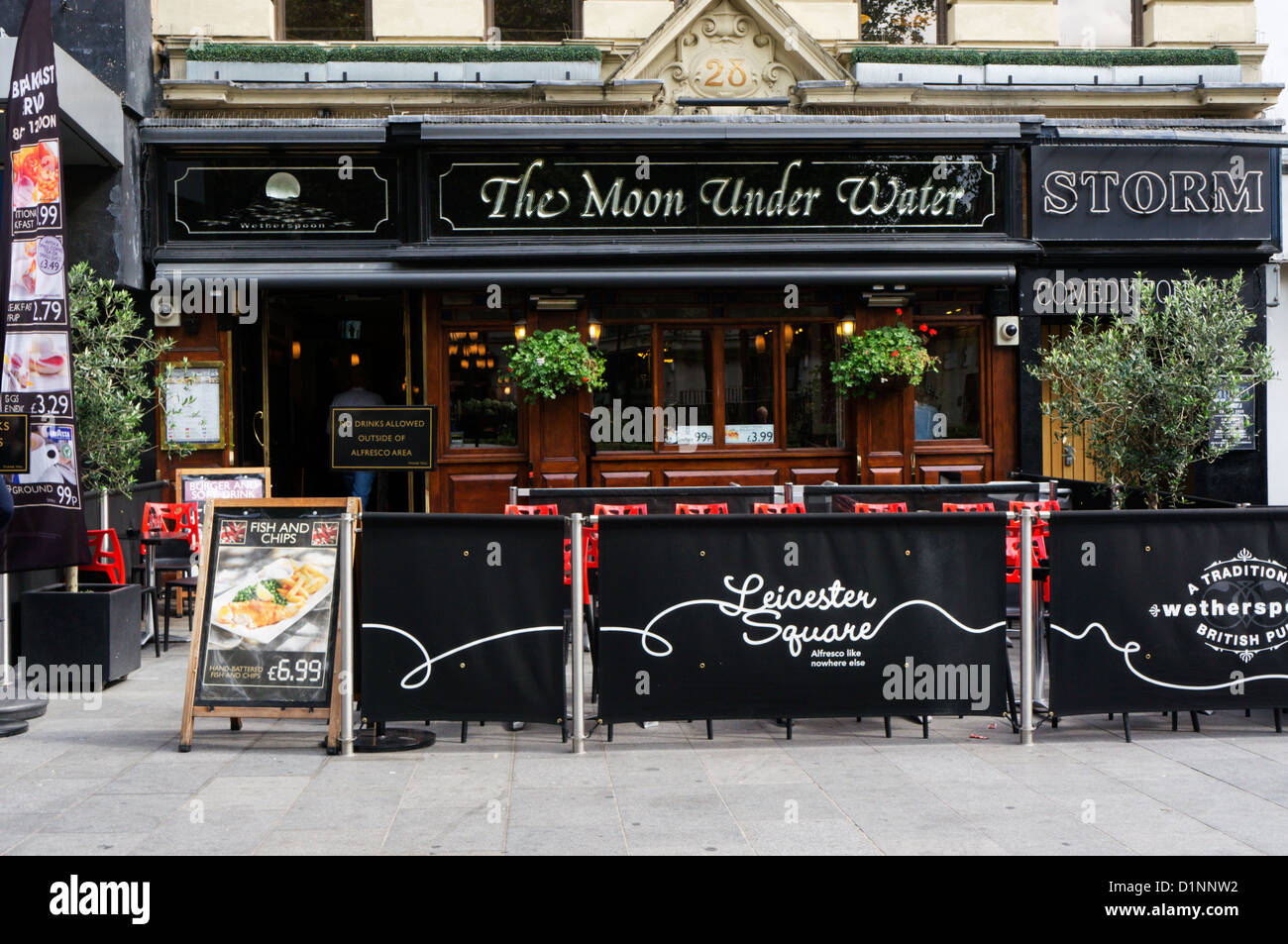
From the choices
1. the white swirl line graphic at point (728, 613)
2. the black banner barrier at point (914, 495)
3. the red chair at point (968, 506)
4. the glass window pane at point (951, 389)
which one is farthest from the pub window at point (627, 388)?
the white swirl line graphic at point (728, 613)

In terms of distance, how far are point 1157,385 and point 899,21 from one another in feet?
22.2

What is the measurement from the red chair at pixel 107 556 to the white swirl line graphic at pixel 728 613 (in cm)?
503

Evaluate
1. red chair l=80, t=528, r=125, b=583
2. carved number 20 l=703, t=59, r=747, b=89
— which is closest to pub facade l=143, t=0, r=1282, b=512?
carved number 20 l=703, t=59, r=747, b=89

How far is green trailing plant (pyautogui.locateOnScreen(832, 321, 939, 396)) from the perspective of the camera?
1470cm

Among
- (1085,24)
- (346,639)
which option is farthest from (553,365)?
(1085,24)

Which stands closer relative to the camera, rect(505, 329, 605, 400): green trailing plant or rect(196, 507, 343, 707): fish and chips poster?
rect(196, 507, 343, 707): fish and chips poster

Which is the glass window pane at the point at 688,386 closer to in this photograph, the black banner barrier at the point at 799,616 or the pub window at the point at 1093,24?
the pub window at the point at 1093,24

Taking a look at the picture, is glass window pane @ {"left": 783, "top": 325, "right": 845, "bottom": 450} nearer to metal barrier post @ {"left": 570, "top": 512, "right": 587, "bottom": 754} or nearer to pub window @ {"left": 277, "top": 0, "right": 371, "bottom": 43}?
pub window @ {"left": 277, "top": 0, "right": 371, "bottom": 43}

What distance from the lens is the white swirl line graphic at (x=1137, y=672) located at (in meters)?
7.71

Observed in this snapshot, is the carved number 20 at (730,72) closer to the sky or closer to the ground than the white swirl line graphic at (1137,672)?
closer to the sky

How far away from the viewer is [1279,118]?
1545cm

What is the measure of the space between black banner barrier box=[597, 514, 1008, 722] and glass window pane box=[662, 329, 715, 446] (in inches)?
302

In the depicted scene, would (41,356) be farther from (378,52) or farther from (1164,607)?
(1164,607)

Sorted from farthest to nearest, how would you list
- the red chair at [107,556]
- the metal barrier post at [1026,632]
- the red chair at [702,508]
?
1. the red chair at [702,508]
2. the red chair at [107,556]
3. the metal barrier post at [1026,632]
